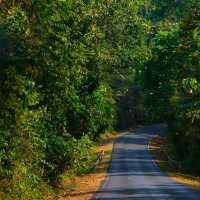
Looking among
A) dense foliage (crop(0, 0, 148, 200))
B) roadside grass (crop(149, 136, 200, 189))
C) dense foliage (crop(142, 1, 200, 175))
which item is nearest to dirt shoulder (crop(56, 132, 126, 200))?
dense foliage (crop(0, 0, 148, 200))

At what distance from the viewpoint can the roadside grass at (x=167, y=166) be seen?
40.8m

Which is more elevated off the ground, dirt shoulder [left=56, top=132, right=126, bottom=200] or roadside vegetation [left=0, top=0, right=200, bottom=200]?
roadside vegetation [left=0, top=0, right=200, bottom=200]

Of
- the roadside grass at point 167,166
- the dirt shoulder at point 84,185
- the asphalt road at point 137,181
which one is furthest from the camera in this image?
the roadside grass at point 167,166

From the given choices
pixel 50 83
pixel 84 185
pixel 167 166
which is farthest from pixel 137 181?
pixel 167 166

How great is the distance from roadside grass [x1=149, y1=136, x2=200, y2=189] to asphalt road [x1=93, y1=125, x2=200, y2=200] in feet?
2.64

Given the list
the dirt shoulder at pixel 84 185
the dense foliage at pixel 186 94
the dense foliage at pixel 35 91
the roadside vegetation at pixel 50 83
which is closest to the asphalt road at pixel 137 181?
the dirt shoulder at pixel 84 185

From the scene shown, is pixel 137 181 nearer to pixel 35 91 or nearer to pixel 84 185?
pixel 84 185

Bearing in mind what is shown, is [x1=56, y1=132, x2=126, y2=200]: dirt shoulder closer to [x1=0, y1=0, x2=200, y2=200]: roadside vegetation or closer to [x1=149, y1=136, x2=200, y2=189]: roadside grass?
[x1=0, y1=0, x2=200, y2=200]: roadside vegetation

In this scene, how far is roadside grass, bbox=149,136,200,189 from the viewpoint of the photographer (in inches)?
1607

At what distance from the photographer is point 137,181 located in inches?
1422

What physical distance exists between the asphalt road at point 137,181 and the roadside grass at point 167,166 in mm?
804

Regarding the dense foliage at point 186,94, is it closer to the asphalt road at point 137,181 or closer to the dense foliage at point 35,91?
the asphalt road at point 137,181

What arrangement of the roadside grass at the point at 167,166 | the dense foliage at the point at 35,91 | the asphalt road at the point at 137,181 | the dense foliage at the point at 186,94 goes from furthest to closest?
1. the dense foliage at the point at 186,94
2. the roadside grass at the point at 167,166
3. the asphalt road at the point at 137,181
4. the dense foliage at the point at 35,91

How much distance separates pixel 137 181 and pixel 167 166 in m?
18.4
